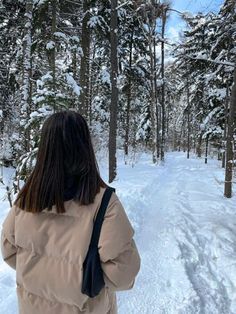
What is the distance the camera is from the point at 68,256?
182 centimetres

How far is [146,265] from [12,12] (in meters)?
12.8

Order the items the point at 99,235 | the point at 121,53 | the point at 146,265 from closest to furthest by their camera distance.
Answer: the point at 99,235
the point at 146,265
the point at 121,53

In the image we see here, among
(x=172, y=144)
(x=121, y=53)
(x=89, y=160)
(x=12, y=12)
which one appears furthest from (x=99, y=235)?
(x=172, y=144)

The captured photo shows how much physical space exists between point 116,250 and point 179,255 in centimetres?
450

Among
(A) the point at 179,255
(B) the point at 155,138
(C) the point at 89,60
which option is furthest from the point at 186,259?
(B) the point at 155,138

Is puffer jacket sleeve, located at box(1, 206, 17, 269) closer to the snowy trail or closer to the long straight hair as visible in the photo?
the long straight hair

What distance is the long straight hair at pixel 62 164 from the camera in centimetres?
188

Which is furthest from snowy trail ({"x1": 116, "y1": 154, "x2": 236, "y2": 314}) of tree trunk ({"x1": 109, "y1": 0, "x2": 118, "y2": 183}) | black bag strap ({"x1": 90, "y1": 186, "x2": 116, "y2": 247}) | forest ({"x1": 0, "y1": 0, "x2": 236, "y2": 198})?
black bag strap ({"x1": 90, "y1": 186, "x2": 116, "y2": 247})

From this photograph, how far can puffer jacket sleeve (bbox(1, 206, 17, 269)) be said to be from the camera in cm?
202

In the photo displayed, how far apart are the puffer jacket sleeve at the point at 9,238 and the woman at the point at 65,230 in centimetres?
3

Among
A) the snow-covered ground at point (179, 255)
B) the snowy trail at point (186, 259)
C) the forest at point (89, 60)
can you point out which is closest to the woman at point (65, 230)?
the snow-covered ground at point (179, 255)

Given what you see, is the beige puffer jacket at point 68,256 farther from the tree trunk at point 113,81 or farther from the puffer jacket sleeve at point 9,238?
the tree trunk at point 113,81

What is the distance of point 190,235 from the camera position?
7.18 metres

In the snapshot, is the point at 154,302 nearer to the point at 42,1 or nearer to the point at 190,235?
the point at 190,235
